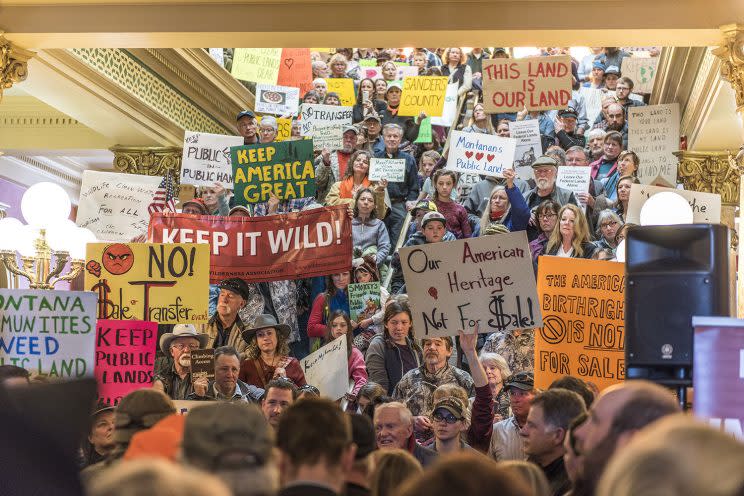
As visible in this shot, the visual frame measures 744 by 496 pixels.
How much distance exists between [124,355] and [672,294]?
390 centimetres

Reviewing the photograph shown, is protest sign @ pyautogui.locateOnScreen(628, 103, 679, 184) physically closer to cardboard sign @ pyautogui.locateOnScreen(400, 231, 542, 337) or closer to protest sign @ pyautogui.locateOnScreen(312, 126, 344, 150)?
protest sign @ pyautogui.locateOnScreen(312, 126, 344, 150)

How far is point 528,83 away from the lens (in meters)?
13.3

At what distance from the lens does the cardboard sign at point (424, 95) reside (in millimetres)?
15133

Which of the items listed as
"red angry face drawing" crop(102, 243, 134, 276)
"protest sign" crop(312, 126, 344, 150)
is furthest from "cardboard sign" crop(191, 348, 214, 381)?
"protest sign" crop(312, 126, 344, 150)

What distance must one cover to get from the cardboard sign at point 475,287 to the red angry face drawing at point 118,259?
2.17 m

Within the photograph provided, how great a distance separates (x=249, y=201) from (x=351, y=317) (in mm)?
1743

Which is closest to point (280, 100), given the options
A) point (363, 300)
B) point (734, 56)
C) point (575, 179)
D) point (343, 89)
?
point (343, 89)

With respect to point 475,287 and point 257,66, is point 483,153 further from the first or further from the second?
point 475,287

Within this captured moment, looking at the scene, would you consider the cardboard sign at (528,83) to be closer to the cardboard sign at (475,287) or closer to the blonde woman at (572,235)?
the blonde woman at (572,235)

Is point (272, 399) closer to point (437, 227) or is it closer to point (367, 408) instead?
point (367, 408)

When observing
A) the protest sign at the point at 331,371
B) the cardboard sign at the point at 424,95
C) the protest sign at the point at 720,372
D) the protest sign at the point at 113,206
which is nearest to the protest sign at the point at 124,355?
the protest sign at the point at 331,371

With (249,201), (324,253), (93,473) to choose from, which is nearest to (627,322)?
(93,473)

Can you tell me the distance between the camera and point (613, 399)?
3.60m

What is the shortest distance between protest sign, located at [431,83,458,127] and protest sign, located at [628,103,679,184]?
2.67 m
